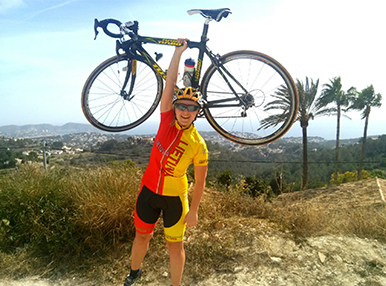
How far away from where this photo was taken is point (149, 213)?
9.89ft

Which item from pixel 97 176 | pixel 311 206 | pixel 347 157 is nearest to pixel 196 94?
pixel 97 176

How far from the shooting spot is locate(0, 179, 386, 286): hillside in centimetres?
380

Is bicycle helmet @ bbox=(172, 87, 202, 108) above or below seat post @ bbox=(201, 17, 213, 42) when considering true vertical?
below

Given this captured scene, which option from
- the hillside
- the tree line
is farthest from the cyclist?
the tree line

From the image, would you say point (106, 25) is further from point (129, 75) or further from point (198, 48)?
point (198, 48)

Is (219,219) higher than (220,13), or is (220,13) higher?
(220,13)

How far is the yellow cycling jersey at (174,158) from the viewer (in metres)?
2.90

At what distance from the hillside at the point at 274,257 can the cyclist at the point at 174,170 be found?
1168mm

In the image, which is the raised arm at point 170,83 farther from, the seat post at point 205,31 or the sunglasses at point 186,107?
the seat post at point 205,31

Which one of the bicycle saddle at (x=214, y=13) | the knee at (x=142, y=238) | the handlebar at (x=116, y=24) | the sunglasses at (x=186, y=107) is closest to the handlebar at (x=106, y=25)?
the handlebar at (x=116, y=24)

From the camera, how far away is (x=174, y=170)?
291 centimetres

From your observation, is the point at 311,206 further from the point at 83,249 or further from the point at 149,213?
the point at 83,249

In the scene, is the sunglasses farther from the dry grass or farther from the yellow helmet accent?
the dry grass

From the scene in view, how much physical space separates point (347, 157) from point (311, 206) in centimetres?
3038
